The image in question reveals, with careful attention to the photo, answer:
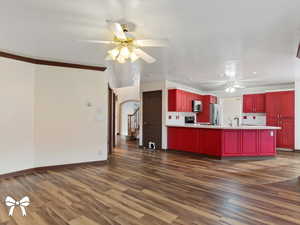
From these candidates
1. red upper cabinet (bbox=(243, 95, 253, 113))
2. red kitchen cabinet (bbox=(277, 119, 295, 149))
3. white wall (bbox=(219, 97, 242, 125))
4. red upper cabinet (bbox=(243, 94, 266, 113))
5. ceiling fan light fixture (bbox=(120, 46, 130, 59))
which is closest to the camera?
ceiling fan light fixture (bbox=(120, 46, 130, 59))

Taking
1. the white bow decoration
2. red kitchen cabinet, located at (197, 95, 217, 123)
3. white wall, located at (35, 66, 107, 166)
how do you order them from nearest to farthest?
the white bow decoration → white wall, located at (35, 66, 107, 166) → red kitchen cabinet, located at (197, 95, 217, 123)

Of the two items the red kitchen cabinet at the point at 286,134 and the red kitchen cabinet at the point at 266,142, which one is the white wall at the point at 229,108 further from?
the red kitchen cabinet at the point at 266,142

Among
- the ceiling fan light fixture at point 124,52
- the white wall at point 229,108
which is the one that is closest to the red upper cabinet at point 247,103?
the white wall at point 229,108

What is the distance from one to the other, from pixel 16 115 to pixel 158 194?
3135 millimetres

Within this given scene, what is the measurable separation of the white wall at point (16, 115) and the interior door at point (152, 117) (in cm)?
379

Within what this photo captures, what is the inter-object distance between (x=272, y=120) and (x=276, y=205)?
5305mm

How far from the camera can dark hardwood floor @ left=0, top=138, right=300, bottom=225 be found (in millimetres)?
2148

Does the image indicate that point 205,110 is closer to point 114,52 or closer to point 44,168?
→ point 114,52

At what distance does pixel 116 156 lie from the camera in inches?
215

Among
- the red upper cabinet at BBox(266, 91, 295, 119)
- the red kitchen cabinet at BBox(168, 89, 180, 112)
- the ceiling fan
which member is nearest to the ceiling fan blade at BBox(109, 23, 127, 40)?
the ceiling fan

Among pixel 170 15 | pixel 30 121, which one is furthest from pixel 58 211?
pixel 170 15

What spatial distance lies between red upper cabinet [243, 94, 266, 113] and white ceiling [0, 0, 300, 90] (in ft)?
10.6

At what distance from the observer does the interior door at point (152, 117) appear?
653 cm

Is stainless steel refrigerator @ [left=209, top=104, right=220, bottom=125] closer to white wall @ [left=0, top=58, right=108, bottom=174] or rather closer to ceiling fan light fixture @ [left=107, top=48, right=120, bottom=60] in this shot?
white wall @ [left=0, top=58, right=108, bottom=174]
